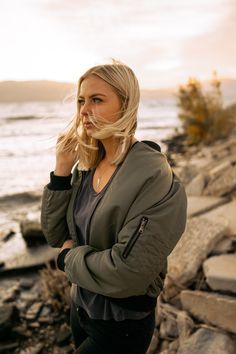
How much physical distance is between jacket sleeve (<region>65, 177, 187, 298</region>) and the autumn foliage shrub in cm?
1274

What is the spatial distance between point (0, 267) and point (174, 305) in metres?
3.28

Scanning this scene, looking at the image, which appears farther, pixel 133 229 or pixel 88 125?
pixel 88 125

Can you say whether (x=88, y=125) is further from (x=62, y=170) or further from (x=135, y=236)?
(x=135, y=236)

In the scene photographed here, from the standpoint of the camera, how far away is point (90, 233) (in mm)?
1840

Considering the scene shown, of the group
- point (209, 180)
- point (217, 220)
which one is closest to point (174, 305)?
point (217, 220)

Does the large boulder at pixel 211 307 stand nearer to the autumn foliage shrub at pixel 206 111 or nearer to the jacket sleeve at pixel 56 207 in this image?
the jacket sleeve at pixel 56 207

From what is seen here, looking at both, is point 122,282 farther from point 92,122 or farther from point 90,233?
point 92,122

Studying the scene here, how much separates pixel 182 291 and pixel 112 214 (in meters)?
1.74

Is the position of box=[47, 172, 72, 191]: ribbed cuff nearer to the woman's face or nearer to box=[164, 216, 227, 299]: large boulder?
the woman's face

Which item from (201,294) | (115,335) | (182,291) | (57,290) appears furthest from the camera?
(57,290)

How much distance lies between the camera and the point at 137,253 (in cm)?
164

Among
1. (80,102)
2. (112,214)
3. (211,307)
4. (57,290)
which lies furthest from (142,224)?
(57,290)

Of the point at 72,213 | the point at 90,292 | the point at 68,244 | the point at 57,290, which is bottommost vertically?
the point at 57,290

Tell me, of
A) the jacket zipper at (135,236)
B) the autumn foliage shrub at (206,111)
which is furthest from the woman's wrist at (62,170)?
the autumn foliage shrub at (206,111)
